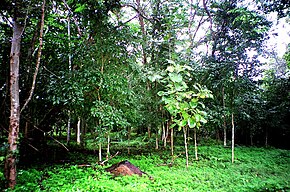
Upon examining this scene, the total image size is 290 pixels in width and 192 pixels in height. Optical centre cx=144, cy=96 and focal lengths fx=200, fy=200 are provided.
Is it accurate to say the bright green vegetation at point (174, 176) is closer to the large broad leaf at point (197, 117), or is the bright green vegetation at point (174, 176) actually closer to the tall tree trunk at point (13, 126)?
the tall tree trunk at point (13, 126)

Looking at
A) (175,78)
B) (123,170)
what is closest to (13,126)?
(123,170)

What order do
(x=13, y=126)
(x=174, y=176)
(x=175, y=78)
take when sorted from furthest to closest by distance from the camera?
(x=174, y=176)
(x=13, y=126)
(x=175, y=78)

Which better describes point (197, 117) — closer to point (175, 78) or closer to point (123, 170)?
point (175, 78)

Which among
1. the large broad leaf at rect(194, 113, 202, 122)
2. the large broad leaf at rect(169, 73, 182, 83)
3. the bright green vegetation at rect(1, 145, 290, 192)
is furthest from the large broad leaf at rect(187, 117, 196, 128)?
the bright green vegetation at rect(1, 145, 290, 192)

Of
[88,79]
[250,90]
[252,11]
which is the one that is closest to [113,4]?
[88,79]

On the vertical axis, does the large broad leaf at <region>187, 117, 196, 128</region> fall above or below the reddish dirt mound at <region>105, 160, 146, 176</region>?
above

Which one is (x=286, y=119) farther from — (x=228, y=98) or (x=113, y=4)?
(x=113, y=4)

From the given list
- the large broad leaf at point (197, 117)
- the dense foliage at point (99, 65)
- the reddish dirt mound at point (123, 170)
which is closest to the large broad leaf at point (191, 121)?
the large broad leaf at point (197, 117)

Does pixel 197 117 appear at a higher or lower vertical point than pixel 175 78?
lower

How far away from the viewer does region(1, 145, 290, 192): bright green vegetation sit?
385 cm

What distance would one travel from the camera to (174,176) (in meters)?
5.12

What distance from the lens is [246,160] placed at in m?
7.38

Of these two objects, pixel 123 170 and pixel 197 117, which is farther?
pixel 123 170

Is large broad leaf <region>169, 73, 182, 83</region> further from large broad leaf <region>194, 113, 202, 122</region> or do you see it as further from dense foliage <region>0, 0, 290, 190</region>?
dense foliage <region>0, 0, 290, 190</region>
